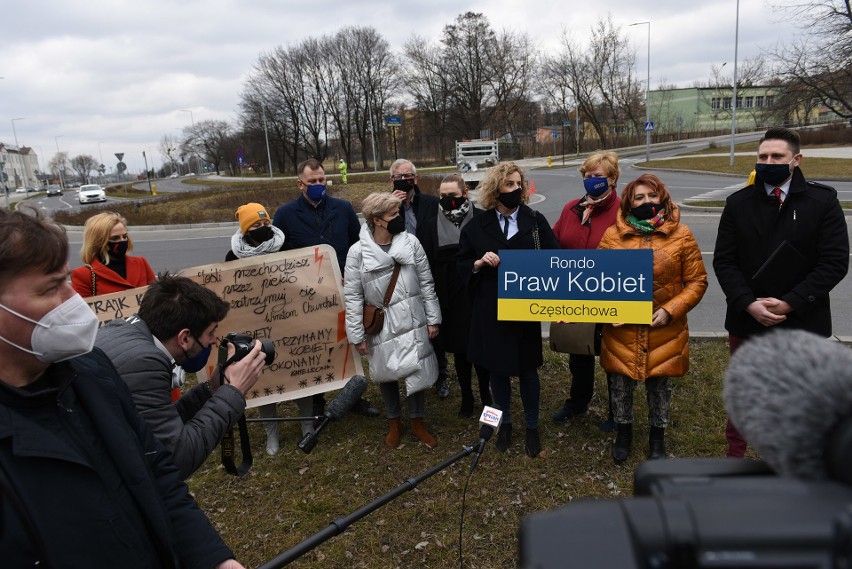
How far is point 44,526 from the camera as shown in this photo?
129cm

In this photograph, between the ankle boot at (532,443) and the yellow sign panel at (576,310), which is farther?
the ankle boot at (532,443)

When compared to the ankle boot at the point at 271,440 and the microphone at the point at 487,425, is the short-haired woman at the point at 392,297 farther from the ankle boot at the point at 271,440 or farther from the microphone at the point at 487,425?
the microphone at the point at 487,425

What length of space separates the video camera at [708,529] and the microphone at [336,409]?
1.76 meters

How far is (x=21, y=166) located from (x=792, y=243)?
469 feet

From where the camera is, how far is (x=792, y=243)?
3246mm

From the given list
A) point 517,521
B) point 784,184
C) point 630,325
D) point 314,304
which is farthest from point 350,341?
point 784,184

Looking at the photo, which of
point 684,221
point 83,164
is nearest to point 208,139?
point 83,164

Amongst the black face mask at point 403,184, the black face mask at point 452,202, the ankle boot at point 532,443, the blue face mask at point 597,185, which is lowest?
the ankle boot at point 532,443

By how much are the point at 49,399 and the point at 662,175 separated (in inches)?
1188

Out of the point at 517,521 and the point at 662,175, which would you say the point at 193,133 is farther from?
the point at 517,521

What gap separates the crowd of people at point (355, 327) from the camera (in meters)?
1.38

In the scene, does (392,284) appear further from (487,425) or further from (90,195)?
(90,195)

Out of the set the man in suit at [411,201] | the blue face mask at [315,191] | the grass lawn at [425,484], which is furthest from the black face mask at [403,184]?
the grass lawn at [425,484]

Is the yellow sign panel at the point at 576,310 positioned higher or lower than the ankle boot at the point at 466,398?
higher
